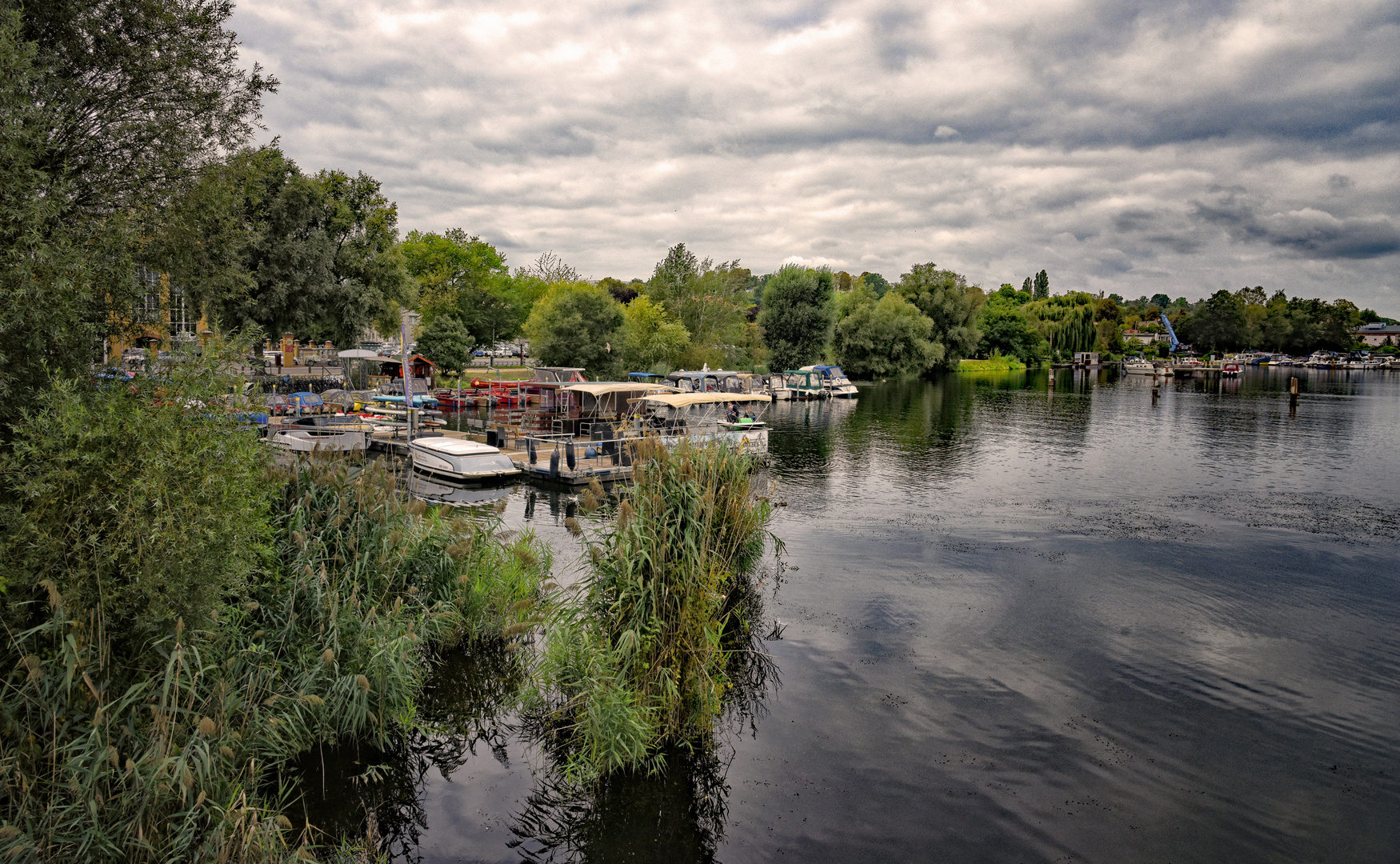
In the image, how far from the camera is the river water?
9.12 metres

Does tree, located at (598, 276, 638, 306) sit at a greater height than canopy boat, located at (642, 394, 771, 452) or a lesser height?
greater

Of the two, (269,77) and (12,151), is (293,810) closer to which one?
(12,151)

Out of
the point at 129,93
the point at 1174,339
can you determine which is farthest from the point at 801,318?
the point at 1174,339

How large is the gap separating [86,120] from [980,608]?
18.5 m

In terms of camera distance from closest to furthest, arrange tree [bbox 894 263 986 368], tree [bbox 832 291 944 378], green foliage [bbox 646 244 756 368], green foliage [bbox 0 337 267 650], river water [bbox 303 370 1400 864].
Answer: green foliage [bbox 0 337 267 650] → river water [bbox 303 370 1400 864] → green foliage [bbox 646 244 756 368] → tree [bbox 832 291 944 378] → tree [bbox 894 263 986 368]

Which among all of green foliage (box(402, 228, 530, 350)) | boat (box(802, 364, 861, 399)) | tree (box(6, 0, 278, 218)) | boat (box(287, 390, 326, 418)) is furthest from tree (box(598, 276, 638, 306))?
tree (box(6, 0, 278, 218))

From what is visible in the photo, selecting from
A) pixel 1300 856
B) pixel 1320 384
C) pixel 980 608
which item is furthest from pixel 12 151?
pixel 1320 384

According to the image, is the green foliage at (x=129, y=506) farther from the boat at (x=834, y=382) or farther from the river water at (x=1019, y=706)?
the boat at (x=834, y=382)

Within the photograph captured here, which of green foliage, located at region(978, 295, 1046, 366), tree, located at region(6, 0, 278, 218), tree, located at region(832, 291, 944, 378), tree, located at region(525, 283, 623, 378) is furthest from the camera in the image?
green foliage, located at region(978, 295, 1046, 366)

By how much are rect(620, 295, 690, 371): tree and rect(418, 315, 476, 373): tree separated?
1347 cm

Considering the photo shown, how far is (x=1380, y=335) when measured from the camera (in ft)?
618

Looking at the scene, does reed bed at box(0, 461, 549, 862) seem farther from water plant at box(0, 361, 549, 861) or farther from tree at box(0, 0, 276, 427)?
tree at box(0, 0, 276, 427)

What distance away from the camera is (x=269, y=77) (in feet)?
49.1

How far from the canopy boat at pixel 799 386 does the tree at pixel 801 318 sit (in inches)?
551
